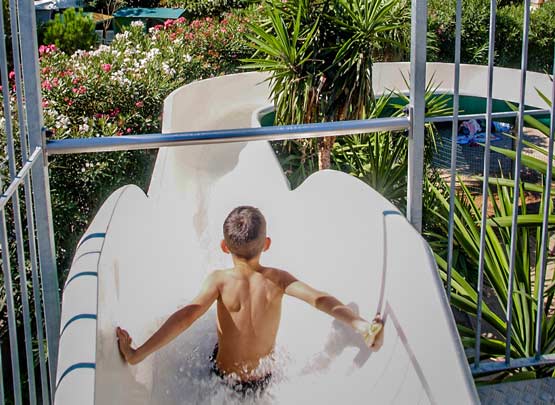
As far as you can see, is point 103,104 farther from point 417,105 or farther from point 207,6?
point 207,6

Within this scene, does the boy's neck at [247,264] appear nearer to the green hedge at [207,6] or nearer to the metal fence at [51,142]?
the metal fence at [51,142]

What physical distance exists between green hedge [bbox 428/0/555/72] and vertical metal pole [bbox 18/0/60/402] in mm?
11098

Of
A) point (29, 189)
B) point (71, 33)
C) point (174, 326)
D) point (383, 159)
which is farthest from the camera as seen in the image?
point (71, 33)

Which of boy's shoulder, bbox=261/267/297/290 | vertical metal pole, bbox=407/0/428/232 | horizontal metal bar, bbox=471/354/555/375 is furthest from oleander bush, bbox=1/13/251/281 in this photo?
horizontal metal bar, bbox=471/354/555/375

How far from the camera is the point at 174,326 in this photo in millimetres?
2254

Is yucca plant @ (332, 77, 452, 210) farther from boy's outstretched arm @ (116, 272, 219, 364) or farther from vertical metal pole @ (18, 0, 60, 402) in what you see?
vertical metal pole @ (18, 0, 60, 402)

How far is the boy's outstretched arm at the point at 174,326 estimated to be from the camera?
209 centimetres

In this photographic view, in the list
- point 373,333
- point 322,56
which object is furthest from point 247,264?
point 322,56

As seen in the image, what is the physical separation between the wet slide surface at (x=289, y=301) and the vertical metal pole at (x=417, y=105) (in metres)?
0.07

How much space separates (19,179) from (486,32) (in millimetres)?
12449

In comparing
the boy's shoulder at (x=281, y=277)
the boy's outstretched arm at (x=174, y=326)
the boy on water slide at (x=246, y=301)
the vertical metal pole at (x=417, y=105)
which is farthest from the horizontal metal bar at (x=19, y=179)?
the vertical metal pole at (x=417, y=105)

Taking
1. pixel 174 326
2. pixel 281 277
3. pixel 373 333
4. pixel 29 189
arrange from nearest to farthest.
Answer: pixel 29 189 < pixel 373 333 < pixel 174 326 < pixel 281 277

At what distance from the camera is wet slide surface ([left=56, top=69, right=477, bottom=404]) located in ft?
5.88

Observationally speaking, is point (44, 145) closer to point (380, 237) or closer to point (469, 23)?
point (380, 237)
